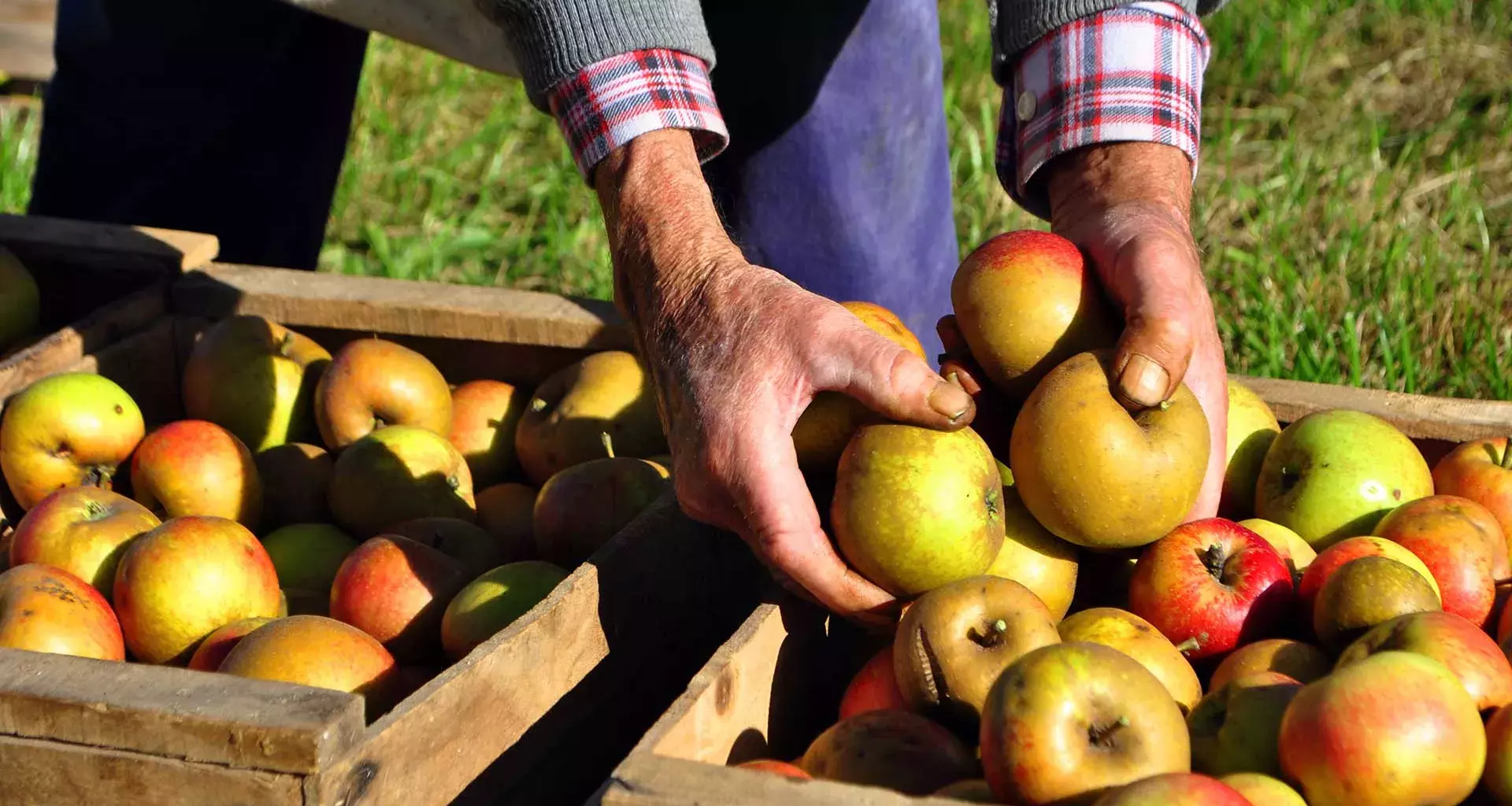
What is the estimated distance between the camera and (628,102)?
2305mm

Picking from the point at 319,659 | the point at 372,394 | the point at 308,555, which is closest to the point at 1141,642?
the point at 319,659

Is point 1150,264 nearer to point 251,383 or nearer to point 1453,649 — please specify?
point 1453,649

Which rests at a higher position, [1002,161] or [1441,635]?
[1002,161]

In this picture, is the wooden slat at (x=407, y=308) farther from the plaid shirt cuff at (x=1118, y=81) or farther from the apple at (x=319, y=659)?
the apple at (x=319, y=659)

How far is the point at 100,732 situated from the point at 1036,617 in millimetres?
1038

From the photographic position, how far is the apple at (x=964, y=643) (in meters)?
1.66

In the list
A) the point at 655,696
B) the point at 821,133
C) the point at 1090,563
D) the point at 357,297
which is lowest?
the point at 655,696

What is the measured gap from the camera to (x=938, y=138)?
367 centimetres

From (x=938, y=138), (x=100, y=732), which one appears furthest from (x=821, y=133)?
(x=100, y=732)

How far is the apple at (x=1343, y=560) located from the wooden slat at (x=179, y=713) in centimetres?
116

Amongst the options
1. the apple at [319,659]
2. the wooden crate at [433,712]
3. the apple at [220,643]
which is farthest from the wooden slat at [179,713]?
the apple at [220,643]

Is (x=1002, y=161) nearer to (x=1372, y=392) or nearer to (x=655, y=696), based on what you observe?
(x=1372, y=392)

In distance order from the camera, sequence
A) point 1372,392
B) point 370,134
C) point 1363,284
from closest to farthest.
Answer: point 1372,392, point 1363,284, point 370,134

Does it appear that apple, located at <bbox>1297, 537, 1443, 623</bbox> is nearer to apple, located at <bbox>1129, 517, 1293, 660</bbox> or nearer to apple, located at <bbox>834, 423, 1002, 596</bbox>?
apple, located at <bbox>1129, 517, 1293, 660</bbox>
